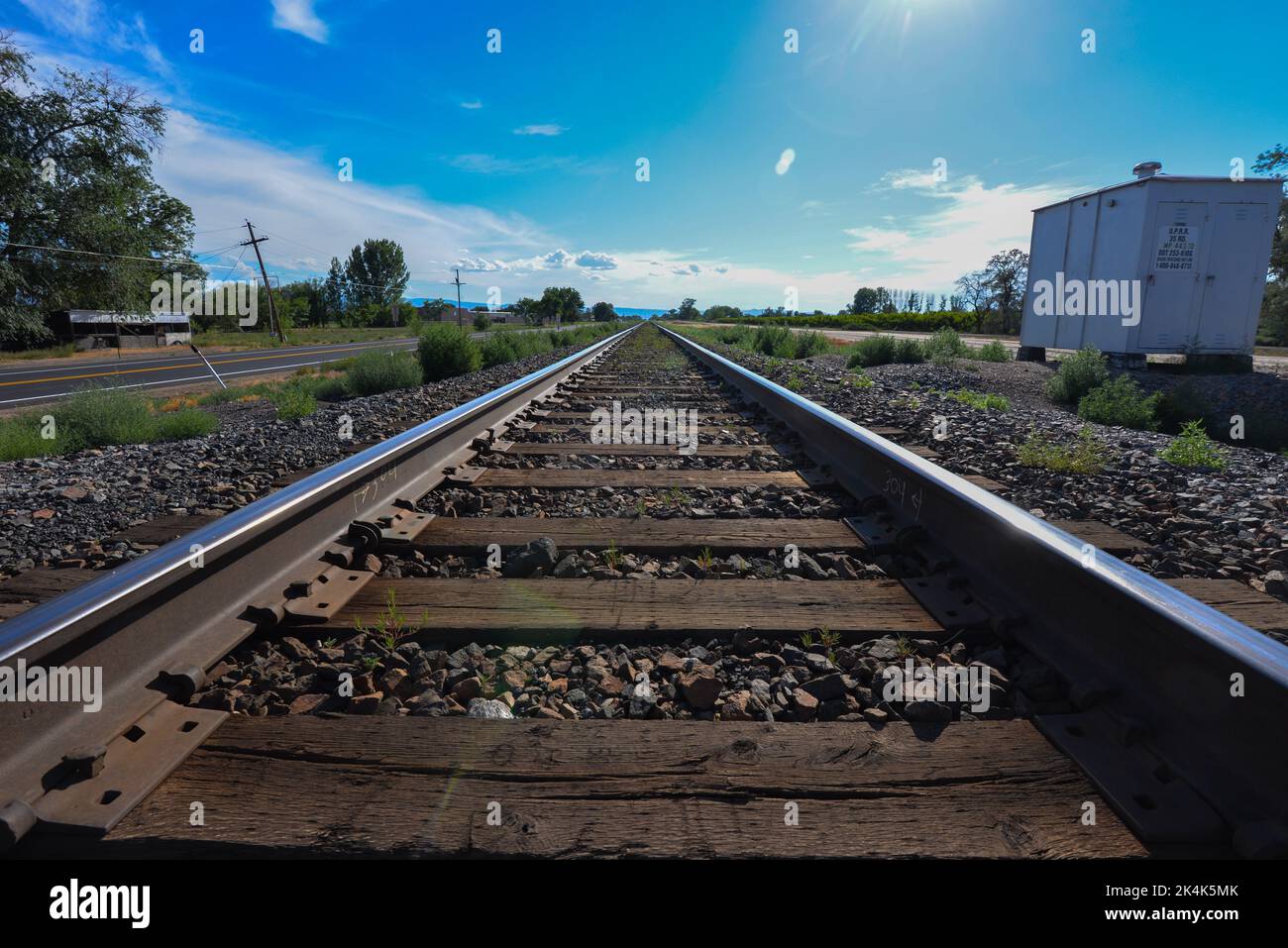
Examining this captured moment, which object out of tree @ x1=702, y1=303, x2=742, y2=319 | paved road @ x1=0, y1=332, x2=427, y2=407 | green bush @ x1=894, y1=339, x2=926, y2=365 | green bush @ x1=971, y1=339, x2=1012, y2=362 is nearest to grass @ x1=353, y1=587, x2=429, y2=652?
green bush @ x1=894, y1=339, x2=926, y2=365

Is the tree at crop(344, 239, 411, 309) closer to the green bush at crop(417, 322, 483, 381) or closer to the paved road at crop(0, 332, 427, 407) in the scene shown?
the paved road at crop(0, 332, 427, 407)

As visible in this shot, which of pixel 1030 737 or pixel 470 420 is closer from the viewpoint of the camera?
pixel 1030 737

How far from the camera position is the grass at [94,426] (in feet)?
17.4

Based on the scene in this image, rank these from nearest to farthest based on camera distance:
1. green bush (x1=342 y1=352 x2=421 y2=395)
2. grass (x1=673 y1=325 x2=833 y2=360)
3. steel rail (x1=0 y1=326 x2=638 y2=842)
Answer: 1. steel rail (x1=0 y1=326 x2=638 y2=842)
2. green bush (x1=342 y1=352 x2=421 y2=395)
3. grass (x1=673 y1=325 x2=833 y2=360)

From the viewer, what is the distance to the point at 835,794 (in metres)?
1.18

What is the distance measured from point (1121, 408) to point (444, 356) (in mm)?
10107

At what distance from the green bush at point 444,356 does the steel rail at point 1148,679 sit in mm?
10709

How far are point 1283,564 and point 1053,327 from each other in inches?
507

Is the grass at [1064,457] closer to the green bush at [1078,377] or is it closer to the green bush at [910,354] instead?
the green bush at [1078,377]

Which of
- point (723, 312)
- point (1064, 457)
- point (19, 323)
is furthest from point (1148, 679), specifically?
point (723, 312)

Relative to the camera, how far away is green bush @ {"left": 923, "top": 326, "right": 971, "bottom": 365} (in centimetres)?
1231

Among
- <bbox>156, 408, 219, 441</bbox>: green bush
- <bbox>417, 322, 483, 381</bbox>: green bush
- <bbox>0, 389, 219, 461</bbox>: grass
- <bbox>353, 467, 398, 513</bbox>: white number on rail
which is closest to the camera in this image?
<bbox>353, 467, 398, 513</bbox>: white number on rail

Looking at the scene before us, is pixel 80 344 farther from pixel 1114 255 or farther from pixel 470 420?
pixel 1114 255
